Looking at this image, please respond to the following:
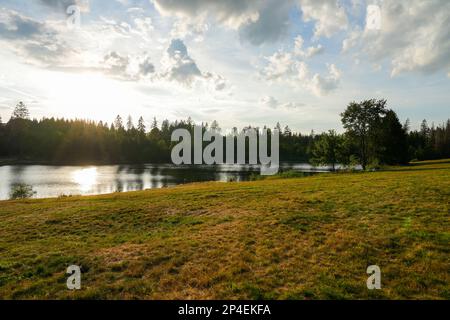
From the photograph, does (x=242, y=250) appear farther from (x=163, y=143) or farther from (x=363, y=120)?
(x=163, y=143)

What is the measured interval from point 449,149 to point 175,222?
5503 inches

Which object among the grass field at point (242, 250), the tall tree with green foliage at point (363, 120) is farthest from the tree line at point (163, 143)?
the grass field at point (242, 250)

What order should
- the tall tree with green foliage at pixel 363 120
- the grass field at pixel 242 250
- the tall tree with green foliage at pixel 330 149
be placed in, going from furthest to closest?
1. the tall tree with green foliage at pixel 330 149
2. the tall tree with green foliage at pixel 363 120
3. the grass field at pixel 242 250

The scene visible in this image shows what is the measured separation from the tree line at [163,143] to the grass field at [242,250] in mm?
45202

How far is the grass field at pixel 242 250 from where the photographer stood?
8312 millimetres

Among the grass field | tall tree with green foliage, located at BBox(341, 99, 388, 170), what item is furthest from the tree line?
the grass field

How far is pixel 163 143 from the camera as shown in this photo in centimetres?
14725

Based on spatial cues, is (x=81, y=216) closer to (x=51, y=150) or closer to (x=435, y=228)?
(x=435, y=228)

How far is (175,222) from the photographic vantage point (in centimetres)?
1684

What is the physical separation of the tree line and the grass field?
45.2m

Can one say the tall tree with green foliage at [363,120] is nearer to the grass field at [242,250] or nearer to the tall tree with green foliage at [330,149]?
the tall tree with green foliage at [330,149]

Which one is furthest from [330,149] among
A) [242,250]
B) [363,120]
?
[242,250]
